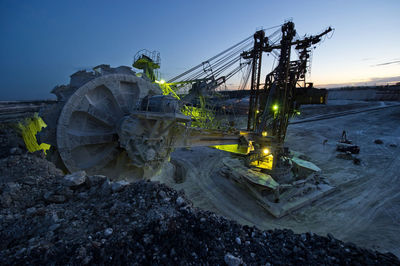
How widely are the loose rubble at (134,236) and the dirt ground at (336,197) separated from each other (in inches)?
279

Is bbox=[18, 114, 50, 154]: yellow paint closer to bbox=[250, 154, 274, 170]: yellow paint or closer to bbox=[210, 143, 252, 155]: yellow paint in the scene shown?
bbox=[210, 143, 252, 155]: yellow paint

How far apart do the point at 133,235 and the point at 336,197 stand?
13.4m

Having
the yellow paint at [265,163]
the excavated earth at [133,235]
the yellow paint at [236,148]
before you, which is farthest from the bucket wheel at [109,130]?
the yellow paint at [265,163]

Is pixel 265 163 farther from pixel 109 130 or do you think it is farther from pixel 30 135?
pixel 30 135

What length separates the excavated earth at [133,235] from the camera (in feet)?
7.56

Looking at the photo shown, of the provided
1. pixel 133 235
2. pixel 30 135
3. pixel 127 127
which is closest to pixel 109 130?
pixel 127 127

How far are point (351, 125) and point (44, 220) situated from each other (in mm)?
45579

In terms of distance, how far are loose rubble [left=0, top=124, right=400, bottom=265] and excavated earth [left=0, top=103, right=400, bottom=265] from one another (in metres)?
0.01

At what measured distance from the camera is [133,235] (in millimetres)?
2621

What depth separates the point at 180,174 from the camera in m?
14.2

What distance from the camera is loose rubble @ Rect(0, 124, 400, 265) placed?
2301mm

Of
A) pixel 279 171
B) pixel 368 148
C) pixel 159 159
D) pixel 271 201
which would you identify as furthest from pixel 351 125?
pixel 159 159

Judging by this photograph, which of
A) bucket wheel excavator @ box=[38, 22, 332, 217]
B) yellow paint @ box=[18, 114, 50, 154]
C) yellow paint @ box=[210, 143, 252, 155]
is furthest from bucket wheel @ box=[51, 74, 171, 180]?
yellow paint @ box=[210, 143, 252, 155]

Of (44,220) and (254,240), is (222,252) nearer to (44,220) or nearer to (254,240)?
(254,240)
